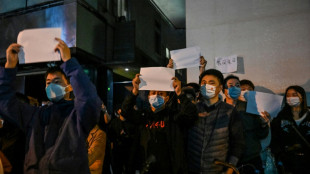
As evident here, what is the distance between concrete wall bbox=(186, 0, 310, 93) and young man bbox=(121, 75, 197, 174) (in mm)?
2064

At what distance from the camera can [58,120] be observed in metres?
2.20

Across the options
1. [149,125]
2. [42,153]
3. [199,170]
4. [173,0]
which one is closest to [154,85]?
[149,125]

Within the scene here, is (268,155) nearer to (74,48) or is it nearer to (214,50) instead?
(214,50)

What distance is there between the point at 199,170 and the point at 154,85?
1.17 metres

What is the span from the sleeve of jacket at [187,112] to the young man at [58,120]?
120cm

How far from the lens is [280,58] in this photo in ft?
15.1

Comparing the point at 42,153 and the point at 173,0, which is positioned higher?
the point at 173,0

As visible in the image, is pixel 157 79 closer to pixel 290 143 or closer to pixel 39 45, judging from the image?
pixel 39 45

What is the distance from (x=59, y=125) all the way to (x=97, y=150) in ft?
3.60

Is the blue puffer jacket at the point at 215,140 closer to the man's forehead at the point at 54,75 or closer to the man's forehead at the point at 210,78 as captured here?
the man's forehead at the point at 210,78

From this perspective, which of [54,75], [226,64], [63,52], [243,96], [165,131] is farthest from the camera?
[226,64]

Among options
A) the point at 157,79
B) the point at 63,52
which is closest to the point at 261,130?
the point at 157,79

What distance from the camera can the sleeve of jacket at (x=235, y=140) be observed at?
286cm

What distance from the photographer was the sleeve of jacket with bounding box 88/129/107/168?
10.1ft
